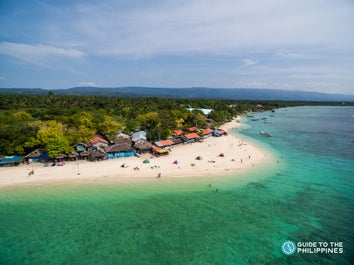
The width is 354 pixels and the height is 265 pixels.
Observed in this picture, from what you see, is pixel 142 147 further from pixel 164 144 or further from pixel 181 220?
pixel 181 220

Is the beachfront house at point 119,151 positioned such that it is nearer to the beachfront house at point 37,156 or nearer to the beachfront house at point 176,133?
the beachfront house at point 37,156

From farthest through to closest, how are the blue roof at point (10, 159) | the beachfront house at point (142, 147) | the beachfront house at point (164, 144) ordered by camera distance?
1. the beachfront house at point (164, 144)
2. the beachfront house at point (142, 147)
3. the blue roof at point (10, 159)

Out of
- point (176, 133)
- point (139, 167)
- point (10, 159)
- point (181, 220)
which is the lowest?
point (181, 220)

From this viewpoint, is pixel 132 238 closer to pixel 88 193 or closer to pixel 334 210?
pixel 88 193
